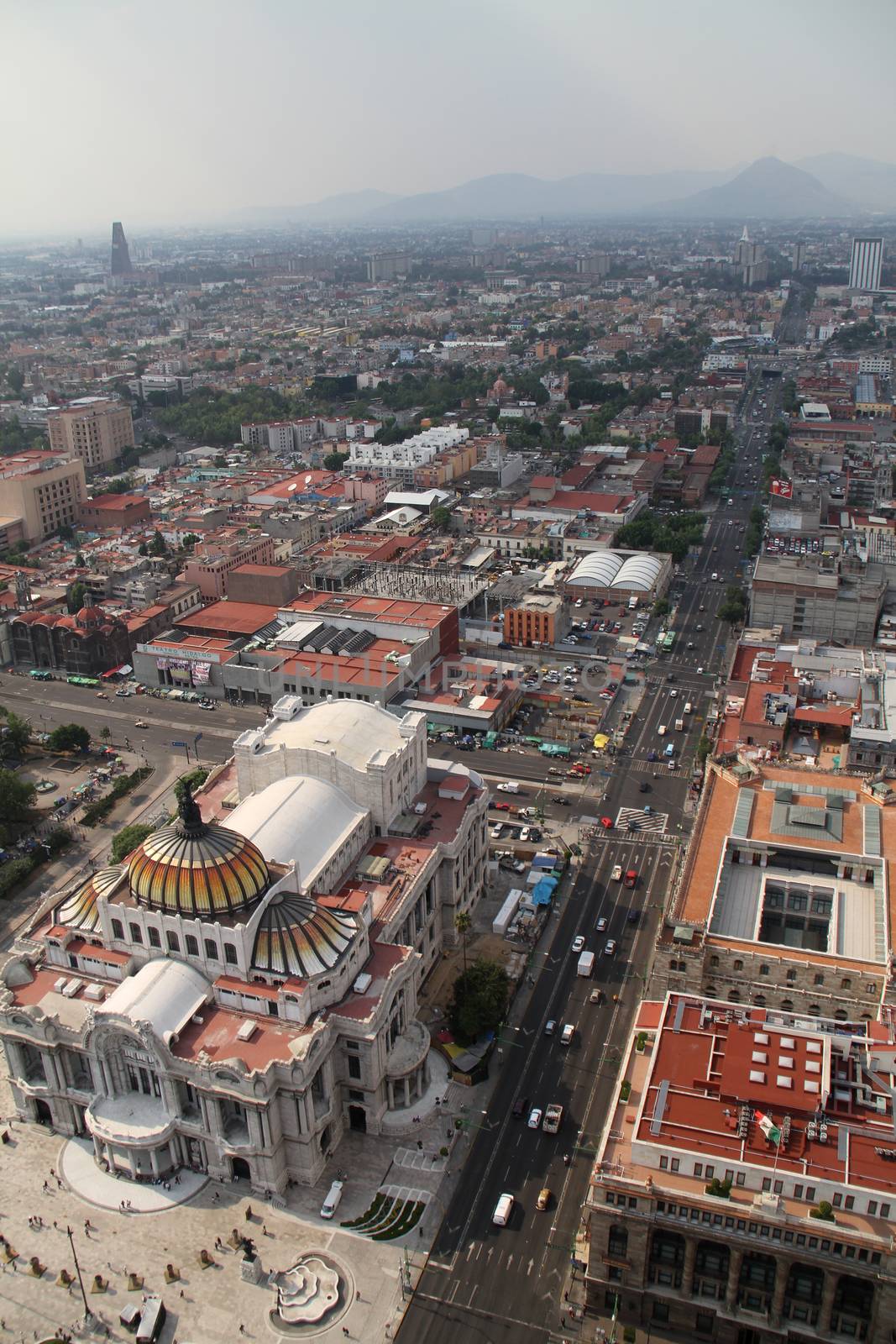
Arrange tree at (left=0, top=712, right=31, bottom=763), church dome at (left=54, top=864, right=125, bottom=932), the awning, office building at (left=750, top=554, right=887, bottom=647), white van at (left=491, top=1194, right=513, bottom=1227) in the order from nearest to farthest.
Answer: white van at (left=491, top=1194, right=513, bottom=1227) → church dome at (left=54, top=864, right=125, bottom=932) → tree at (left=0, top=712, right=31, bottom=763) → office building at (left=750, top=554, right=887, bottom=647) → the awning

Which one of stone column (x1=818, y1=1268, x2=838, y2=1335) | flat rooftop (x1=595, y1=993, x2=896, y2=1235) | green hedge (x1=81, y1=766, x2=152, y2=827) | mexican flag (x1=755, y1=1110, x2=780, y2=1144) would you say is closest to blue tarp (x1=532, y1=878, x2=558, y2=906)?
flat rooftop (x1=595, y1=993, x2=896, y2=1235)

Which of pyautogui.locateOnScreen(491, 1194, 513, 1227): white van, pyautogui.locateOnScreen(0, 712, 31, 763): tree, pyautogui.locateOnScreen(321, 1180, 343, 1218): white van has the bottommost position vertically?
pyautogui.locateOnScreen(491, 1194, 513, 1227): white van

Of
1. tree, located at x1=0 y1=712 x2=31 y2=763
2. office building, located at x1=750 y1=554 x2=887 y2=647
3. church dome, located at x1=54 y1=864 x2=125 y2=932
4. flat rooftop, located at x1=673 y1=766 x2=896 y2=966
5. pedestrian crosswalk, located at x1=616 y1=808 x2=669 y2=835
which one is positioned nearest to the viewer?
flat rooftop, located at x1=673 y1=766 x2=896 y2=966

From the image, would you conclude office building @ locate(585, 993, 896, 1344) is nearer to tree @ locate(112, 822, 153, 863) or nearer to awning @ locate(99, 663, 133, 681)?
tree @ locate(112, 822, 153, 863)

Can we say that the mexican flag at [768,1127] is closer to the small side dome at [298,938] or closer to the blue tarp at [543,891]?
the small side dome at [298,938]

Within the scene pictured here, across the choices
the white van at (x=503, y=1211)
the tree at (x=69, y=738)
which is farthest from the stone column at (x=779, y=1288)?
the tree at (x=69, y=738)

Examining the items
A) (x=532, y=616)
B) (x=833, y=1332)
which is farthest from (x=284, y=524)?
(x=833, y=1332)

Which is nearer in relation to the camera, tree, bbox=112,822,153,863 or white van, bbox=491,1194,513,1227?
white van, bbox=491,1194,513,1227
